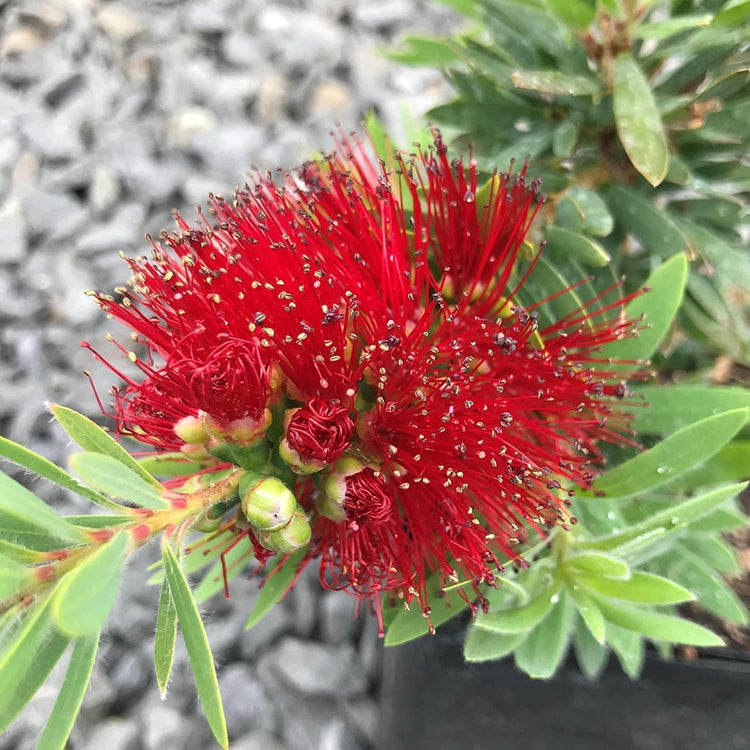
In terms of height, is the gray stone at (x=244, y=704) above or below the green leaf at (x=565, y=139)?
below

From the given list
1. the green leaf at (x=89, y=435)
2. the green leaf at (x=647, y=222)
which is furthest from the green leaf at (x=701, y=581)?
the green leaf at (x=89, y=435)

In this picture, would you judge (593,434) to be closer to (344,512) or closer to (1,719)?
(344,512)

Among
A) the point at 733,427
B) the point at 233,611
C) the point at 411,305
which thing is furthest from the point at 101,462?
the point at 233,611

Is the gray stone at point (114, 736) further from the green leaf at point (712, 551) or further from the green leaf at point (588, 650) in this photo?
the green leaf at point (712, 551)

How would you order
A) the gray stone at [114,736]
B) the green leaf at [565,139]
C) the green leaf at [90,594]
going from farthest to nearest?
the gray stone at [114,736] → the green leaf at [565,139] → the green leaf at [90,594]

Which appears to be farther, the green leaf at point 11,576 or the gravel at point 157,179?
the gravel at point 157,179

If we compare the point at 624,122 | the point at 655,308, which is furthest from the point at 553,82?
the point at 655,308

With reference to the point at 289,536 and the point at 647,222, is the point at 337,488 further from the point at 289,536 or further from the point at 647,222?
the point at 647,222
